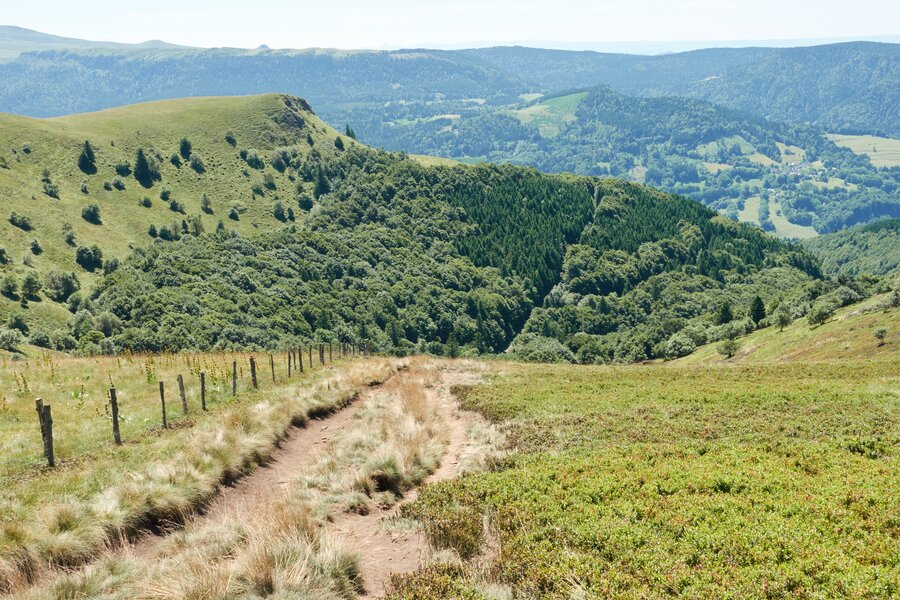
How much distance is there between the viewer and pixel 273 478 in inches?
731

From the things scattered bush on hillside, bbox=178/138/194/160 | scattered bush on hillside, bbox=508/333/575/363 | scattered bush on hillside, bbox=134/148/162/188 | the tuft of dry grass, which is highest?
scattered bush on hillside, bbox=178/138/194/160

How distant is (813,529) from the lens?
11.6 metres

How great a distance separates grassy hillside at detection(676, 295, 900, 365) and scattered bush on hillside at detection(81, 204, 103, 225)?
499 feet

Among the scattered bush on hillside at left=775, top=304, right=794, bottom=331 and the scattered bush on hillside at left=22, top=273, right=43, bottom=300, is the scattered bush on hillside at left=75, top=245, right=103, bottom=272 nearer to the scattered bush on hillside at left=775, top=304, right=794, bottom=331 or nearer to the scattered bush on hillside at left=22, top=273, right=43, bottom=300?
the scattered bush on hillside at left=22, top=273, right=43, bottom=300

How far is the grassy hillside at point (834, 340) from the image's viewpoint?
5206 cm

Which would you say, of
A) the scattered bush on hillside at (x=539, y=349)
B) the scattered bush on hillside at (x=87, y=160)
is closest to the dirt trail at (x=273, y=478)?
the scattered bush on hillside at (x=539, y=349)

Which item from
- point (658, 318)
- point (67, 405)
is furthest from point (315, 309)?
point (67, 405)

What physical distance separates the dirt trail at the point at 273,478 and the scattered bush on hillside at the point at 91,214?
15363cm

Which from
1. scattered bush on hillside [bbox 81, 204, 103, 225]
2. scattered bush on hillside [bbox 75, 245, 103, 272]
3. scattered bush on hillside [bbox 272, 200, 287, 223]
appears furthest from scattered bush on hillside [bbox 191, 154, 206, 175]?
scattered bush on hillside [bbox 75, 245, 103, 272]

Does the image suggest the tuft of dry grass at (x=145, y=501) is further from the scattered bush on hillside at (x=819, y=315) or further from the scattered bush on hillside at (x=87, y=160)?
the scattered bush on hillside at (x=87, y=160)

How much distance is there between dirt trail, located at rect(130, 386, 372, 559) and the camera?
13.9 metres

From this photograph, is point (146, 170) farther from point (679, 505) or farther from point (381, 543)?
point (679, 505)

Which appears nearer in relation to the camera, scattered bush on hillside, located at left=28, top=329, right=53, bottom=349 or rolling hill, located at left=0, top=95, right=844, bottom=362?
scattered bush on hillside, located at left=28, top=329, right=53, bottom=349

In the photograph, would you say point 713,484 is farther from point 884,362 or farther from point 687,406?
point 884,362
